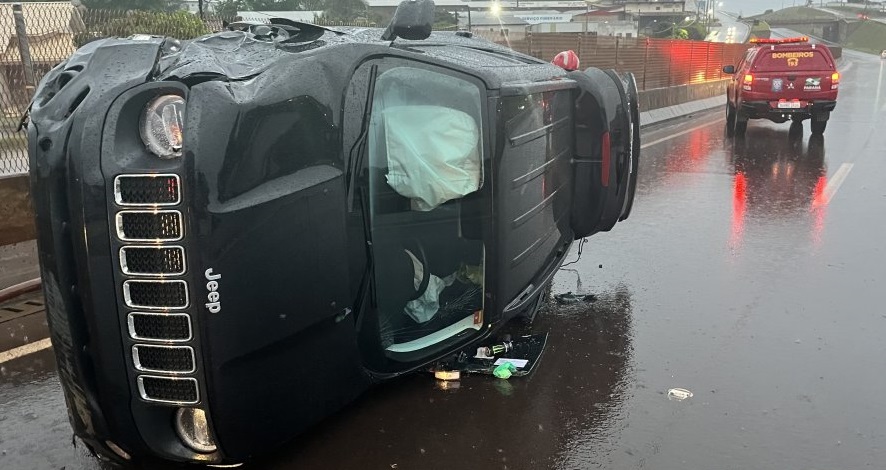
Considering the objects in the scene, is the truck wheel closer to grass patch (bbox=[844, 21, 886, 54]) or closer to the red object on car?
the red object on car

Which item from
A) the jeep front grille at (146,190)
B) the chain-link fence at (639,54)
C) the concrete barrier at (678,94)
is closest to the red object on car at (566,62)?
the jeep front grille at (146,190)

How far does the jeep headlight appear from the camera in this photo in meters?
2.71

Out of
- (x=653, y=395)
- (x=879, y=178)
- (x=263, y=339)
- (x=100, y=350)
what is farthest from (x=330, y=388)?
(x=879, y=178)

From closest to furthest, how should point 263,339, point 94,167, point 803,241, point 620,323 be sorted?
point 94,167
point 263,339
point 620,323
point 803,241

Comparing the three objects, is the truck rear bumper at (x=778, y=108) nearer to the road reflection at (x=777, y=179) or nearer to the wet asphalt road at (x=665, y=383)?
the road reflection at (x=777, y=179)

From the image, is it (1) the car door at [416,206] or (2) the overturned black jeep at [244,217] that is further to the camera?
(1) the car door at [416,206]

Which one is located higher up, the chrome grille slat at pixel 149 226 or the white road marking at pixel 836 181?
the chrome grille slat at pixel 149 226

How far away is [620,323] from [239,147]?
316 centimetres

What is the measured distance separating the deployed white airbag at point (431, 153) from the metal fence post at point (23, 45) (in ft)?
15.5

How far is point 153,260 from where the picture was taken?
8.87 ft

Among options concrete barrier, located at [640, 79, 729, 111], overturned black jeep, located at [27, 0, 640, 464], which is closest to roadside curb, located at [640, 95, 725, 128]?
concrete barrier, located at [640, 79, 729, 111]

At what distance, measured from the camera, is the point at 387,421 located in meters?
3.74

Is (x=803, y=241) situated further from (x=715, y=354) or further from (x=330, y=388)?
(x=330, y=388)

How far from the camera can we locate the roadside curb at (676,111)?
17.9 m
